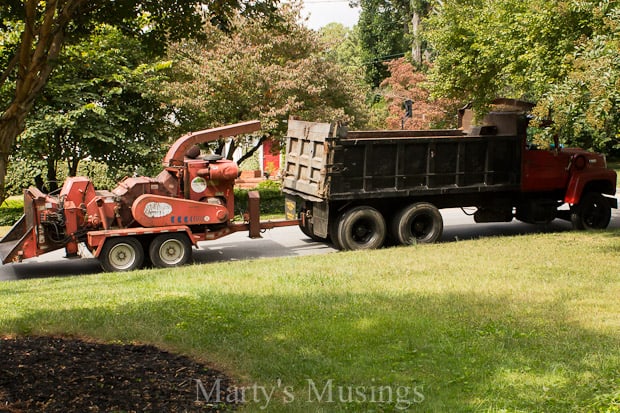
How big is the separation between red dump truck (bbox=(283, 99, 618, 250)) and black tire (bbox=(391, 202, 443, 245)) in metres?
0.02

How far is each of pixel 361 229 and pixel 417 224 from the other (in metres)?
Result: 1.31

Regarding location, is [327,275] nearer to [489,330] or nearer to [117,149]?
[489,330]

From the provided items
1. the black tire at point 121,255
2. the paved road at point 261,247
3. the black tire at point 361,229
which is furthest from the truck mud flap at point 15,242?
the black tire at point 361,229

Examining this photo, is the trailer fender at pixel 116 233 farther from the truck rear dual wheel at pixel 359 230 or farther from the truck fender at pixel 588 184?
the truck fender at pixel 588 184

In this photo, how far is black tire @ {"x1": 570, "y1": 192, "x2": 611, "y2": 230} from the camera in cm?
1633

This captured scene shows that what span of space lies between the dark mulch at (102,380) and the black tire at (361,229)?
8229 mm

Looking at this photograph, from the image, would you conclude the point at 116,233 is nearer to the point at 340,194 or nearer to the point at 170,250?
the point at 170,250

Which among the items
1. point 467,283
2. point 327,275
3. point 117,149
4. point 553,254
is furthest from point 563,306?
point 117,149

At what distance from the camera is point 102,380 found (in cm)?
552

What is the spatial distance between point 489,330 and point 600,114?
5244mm

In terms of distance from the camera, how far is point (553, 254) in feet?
40.8

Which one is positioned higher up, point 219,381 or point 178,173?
point 178,173

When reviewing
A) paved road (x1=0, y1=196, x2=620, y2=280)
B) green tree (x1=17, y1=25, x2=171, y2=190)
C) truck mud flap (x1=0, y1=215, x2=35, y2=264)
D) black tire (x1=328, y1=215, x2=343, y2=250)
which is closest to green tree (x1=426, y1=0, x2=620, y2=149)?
paved road (x1=0, y1=196, x2=620, y2=280)

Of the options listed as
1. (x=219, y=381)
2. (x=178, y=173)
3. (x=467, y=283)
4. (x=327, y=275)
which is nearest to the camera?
(x=219, y=381)
